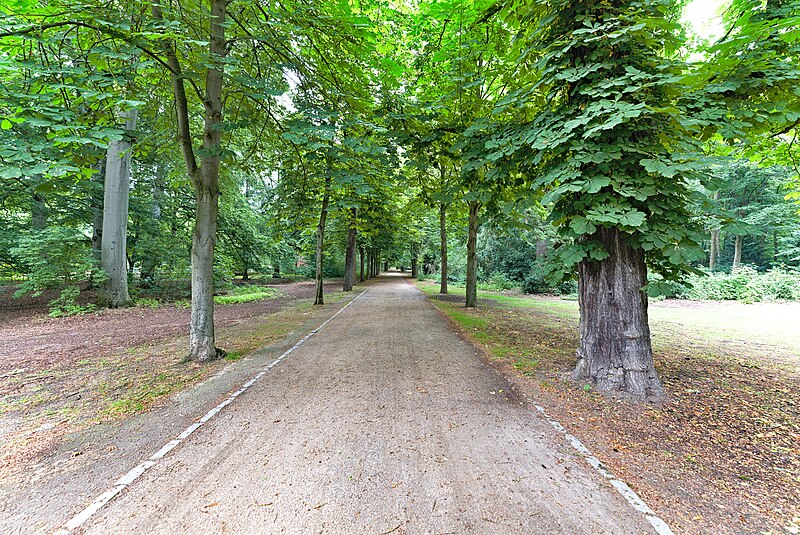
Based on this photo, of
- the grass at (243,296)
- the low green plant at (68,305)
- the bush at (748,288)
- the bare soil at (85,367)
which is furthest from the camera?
the bush at (748,288)

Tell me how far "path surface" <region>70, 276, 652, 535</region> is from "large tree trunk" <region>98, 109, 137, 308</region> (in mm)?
10454

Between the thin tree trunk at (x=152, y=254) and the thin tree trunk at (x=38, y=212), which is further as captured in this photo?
the thin tree trunk at (x=152, y=254)

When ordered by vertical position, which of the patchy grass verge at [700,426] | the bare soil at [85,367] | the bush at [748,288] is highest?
the bush at [748,288]

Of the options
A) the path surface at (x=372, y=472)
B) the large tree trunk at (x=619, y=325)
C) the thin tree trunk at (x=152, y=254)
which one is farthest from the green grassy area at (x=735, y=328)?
the thin tree trunk at (x=152, y=254)

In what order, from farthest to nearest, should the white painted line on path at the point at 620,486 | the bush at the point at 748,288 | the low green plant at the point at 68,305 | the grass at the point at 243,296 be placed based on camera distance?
1. the bush at the point at 748,288
2. the grass at the point at 243,296
3. the low green plant at the point at 68,305
4. the white painted line on path at the point at 620,486

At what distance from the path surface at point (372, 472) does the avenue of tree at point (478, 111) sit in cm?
211

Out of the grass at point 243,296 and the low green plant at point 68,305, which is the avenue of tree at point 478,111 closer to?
the low green plant at point 68,305

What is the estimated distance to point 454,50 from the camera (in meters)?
6.30

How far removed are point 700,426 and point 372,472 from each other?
137 inches

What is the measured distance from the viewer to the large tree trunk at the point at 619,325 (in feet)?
13.9

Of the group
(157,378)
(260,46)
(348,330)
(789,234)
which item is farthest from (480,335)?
(789,234)

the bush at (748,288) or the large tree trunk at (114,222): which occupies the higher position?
the large tree trunk at (114,222)

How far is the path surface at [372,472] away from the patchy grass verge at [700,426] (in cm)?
41

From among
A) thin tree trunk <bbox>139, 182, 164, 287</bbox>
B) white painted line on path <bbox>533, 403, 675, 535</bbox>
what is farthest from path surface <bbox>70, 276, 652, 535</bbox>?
thin tree trunk <bbox>139, 182, 164, 287</bbox>
